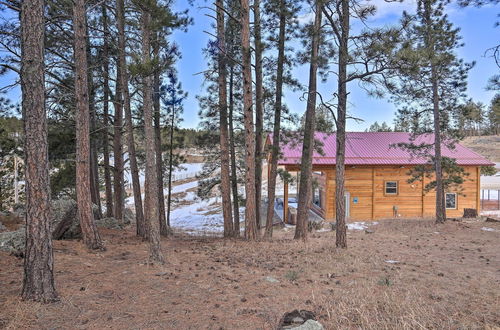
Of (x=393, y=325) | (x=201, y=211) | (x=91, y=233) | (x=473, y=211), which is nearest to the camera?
(x=393, y=325)

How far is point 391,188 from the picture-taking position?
862 inches

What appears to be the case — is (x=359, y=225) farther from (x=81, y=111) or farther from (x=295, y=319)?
(x=295, y=319)

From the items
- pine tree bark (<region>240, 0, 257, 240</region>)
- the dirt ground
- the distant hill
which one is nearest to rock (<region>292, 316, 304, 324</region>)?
the dirt ground

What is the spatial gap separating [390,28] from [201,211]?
917 inches

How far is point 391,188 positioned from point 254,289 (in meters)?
19.3

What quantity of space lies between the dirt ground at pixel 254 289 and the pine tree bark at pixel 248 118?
1.89 m

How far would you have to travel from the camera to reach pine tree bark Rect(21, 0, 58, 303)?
165 inches

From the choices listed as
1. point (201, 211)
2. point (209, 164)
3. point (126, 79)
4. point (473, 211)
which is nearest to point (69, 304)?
point (126, 79)

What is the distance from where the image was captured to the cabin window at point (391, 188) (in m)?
21.8

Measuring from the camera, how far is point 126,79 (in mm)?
9859

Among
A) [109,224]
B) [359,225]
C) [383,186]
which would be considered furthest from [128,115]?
[383,186]

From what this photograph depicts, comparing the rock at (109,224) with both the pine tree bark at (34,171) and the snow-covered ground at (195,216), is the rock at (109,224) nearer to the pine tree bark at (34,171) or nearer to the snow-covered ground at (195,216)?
the snow-covered ground at (195,216)

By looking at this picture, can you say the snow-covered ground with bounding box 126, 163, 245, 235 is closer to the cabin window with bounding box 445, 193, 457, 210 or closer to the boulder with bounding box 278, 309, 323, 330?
the boulder with bounding box 278, 309, 323, 330

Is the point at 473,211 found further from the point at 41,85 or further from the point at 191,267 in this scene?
the point at 41,85
